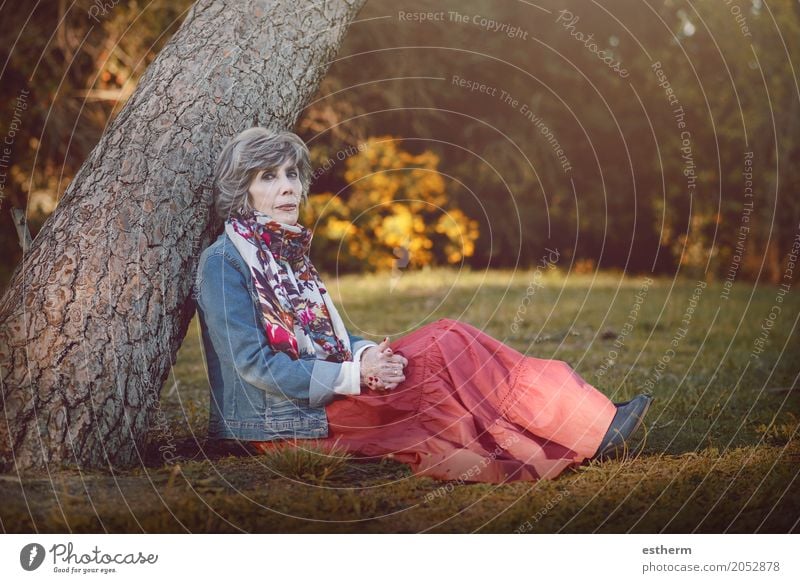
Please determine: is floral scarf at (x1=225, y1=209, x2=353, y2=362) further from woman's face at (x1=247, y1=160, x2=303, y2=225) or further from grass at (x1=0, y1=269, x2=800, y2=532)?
grass at (x1=0, y1=269, x2=800, y2=532)

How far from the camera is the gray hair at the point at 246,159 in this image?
3.12 metres

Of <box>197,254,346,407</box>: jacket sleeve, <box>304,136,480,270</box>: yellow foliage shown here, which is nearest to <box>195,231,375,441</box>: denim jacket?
<box>197,254,346,407</box>: jacket sleeve

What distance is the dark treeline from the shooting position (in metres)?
8.44

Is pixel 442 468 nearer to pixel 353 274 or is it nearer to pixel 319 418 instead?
pixel 319 418

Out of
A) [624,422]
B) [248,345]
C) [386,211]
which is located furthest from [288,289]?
[386,211]

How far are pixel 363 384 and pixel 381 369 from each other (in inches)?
4.3

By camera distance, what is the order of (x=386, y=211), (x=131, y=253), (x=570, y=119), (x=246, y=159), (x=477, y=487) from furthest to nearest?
(x=570, y=119), (x=386, y=211), (x=246, y=159), (x=131, y=253), (x=477, y=487)

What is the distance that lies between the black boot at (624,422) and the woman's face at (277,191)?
4.71ft

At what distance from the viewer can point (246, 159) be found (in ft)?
10.2

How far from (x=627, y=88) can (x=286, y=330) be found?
29.0 feet

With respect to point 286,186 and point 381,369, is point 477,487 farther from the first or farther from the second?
point 286,186

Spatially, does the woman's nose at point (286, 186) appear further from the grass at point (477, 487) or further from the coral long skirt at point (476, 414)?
the grass at point (477, 487)
